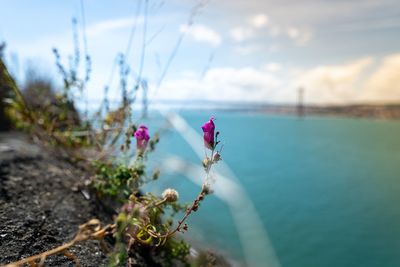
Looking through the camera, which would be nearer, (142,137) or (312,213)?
(142,137)

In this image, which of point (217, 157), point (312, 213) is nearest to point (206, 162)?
point (217, 157)

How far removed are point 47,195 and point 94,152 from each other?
1.24 metres

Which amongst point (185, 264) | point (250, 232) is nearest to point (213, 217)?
point (185, 264)

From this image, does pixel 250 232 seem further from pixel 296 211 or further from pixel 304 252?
A: pixel 296 211

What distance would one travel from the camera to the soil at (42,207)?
1.92 metres

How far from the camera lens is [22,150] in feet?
13.1

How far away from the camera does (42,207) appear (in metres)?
2.49

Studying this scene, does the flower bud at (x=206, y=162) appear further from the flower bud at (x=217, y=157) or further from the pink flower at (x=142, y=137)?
the pink flower at (x=142, y=137)

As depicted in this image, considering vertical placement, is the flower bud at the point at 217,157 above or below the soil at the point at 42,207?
above

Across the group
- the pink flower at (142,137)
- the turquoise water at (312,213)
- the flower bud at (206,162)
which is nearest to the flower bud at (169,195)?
the flower bud at (206,162)

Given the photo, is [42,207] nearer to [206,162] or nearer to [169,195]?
[169,195]

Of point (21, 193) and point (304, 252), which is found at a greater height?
point (304, 252)

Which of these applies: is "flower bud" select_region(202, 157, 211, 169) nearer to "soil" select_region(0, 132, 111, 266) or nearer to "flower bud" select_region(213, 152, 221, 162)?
"flower bud" select_region(213, 152, 221, 162)

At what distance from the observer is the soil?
6.29 ft
